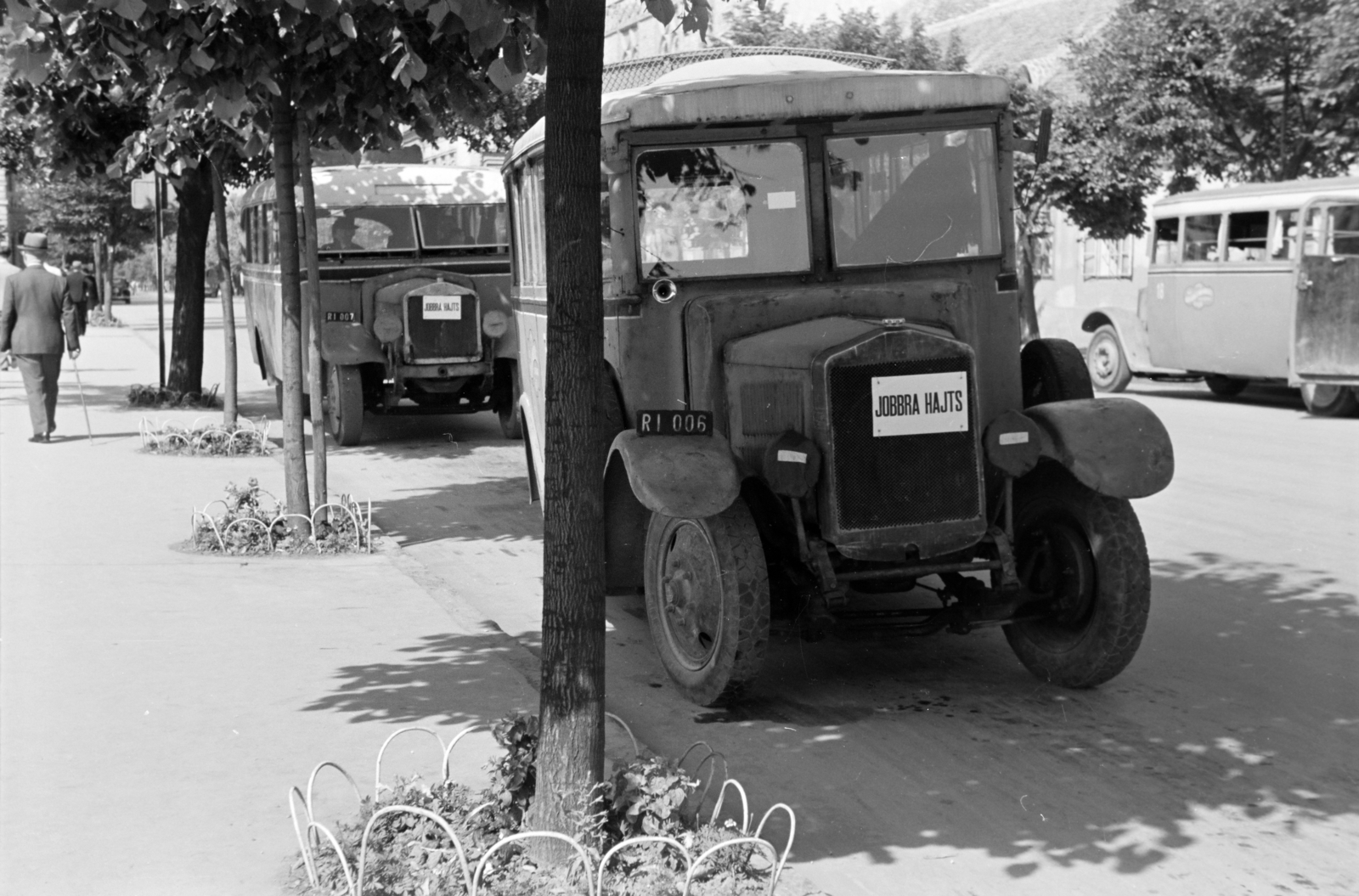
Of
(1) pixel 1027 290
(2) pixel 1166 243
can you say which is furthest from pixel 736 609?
(1) pixel 1027 290

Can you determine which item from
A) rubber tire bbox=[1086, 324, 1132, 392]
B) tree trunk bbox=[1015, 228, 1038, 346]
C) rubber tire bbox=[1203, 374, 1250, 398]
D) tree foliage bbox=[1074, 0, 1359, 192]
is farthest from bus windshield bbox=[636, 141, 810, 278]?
tree foliage bbox=[1074, 0, 1359, 192]

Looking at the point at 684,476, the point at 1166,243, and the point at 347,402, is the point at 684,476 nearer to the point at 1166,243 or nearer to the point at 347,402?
the point at 347,402

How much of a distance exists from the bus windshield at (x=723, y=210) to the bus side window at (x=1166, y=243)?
46.3 feet

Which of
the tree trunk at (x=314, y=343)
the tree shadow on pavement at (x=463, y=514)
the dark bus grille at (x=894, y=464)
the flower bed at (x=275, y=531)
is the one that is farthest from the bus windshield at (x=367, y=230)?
the dark bus grille at (x=894, y=464)

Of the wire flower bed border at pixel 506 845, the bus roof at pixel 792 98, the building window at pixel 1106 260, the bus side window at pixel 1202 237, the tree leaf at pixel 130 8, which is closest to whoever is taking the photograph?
the wire flower bed border at pixel 506 845

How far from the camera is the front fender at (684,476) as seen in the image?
5793 mm

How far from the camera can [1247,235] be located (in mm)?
18406

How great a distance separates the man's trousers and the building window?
2293 cm

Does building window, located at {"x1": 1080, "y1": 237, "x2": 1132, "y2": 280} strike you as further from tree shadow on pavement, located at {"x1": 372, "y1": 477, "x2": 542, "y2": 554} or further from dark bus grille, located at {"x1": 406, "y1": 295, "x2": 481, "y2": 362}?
tree shadow on pavement, located at {"x1": 372, "y1": 477, "x2": 542, "y2": 554}

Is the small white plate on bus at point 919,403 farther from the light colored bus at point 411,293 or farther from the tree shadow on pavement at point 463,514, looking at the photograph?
the light colored bus at point 411,293

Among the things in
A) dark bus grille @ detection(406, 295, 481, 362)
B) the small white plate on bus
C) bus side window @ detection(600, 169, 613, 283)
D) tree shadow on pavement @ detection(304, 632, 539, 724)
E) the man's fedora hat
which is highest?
the man's fedora hat

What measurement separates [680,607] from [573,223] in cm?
245

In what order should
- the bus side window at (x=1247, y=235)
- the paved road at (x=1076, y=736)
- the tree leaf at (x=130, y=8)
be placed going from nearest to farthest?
the tree leaf at (x=130, y=8), the paved road at (x=1076, y=736), the bus side window at (x=1247, y=235)

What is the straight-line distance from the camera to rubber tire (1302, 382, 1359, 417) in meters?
17.1
